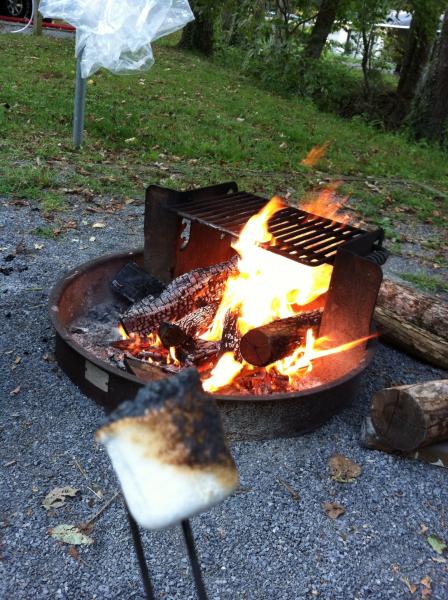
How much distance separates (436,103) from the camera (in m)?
10.7

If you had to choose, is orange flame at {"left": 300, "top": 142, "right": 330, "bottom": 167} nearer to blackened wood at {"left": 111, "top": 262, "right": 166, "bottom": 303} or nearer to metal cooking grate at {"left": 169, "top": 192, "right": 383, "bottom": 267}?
metal cooking grate at {"left": 169, "top": 192, "right": 383, "bottom": 267}

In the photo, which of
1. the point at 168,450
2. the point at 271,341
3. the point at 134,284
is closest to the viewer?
the point at 168,450

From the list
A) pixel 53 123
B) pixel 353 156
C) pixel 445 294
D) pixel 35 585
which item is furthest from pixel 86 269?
pixel 353 156

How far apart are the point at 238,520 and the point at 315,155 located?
696cm

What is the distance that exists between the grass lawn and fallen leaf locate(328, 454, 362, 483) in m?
3.60

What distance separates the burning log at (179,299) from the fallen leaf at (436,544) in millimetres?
1747

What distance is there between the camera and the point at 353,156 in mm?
9070

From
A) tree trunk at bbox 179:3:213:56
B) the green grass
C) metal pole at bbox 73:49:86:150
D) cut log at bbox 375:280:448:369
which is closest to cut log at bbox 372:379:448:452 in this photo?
cut log at bbox 375:280:448:369

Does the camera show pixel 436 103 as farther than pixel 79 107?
Yes

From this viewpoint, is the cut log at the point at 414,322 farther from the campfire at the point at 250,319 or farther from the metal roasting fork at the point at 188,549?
the metal roasting fork at the point at 188,549

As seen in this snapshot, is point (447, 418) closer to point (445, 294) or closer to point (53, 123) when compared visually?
point (445, 294)

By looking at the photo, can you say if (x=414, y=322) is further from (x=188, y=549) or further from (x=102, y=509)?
(x=188, y=549)

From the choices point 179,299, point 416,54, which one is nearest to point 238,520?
point 179,299

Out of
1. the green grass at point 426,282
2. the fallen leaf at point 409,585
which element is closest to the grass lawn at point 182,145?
the green grass at point 426,282
